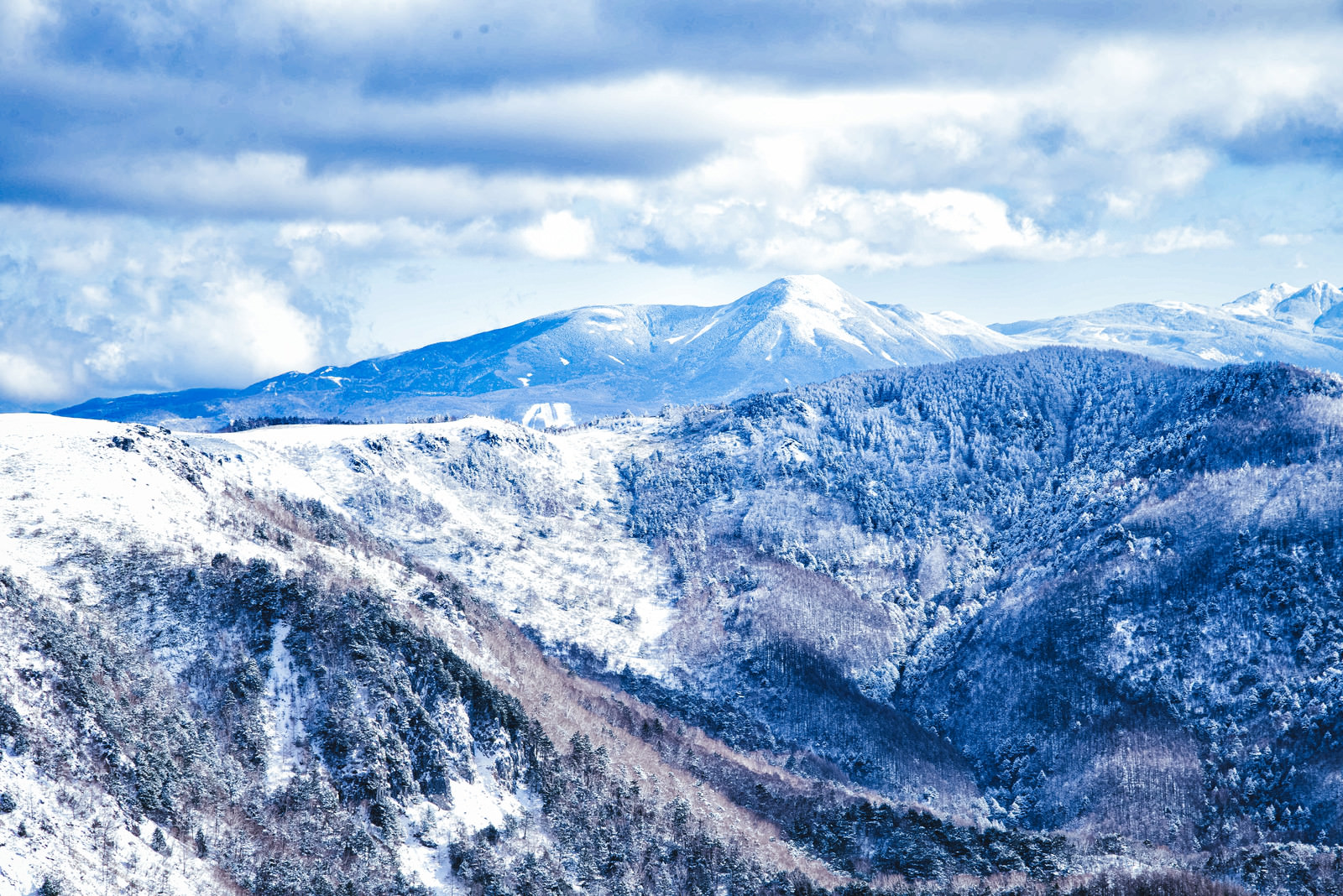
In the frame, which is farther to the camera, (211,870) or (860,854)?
(860,854)

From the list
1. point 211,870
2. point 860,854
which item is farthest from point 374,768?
A: point 860,854

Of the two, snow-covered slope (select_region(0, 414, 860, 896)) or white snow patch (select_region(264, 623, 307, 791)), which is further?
white snow patch (select_region(264, 623, 307, 791))

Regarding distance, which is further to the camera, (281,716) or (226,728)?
(281,716)

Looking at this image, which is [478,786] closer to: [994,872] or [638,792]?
[638,792]

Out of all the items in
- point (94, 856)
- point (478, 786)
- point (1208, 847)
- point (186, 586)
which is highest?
point (186, 586)

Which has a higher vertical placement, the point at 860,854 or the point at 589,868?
the point at 589,868

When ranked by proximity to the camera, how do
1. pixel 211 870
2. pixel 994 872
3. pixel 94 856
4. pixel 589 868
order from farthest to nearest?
pixel 994 872
pixel 589 868
pixel 211 870
pixel 94 856

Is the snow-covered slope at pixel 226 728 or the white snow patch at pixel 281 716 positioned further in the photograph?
the white snow patch at pixel 281 716

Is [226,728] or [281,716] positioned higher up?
[226,728]

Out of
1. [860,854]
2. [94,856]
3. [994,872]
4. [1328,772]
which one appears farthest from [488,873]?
[1328,772]

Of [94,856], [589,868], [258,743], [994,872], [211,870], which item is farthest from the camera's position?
[994,872]
